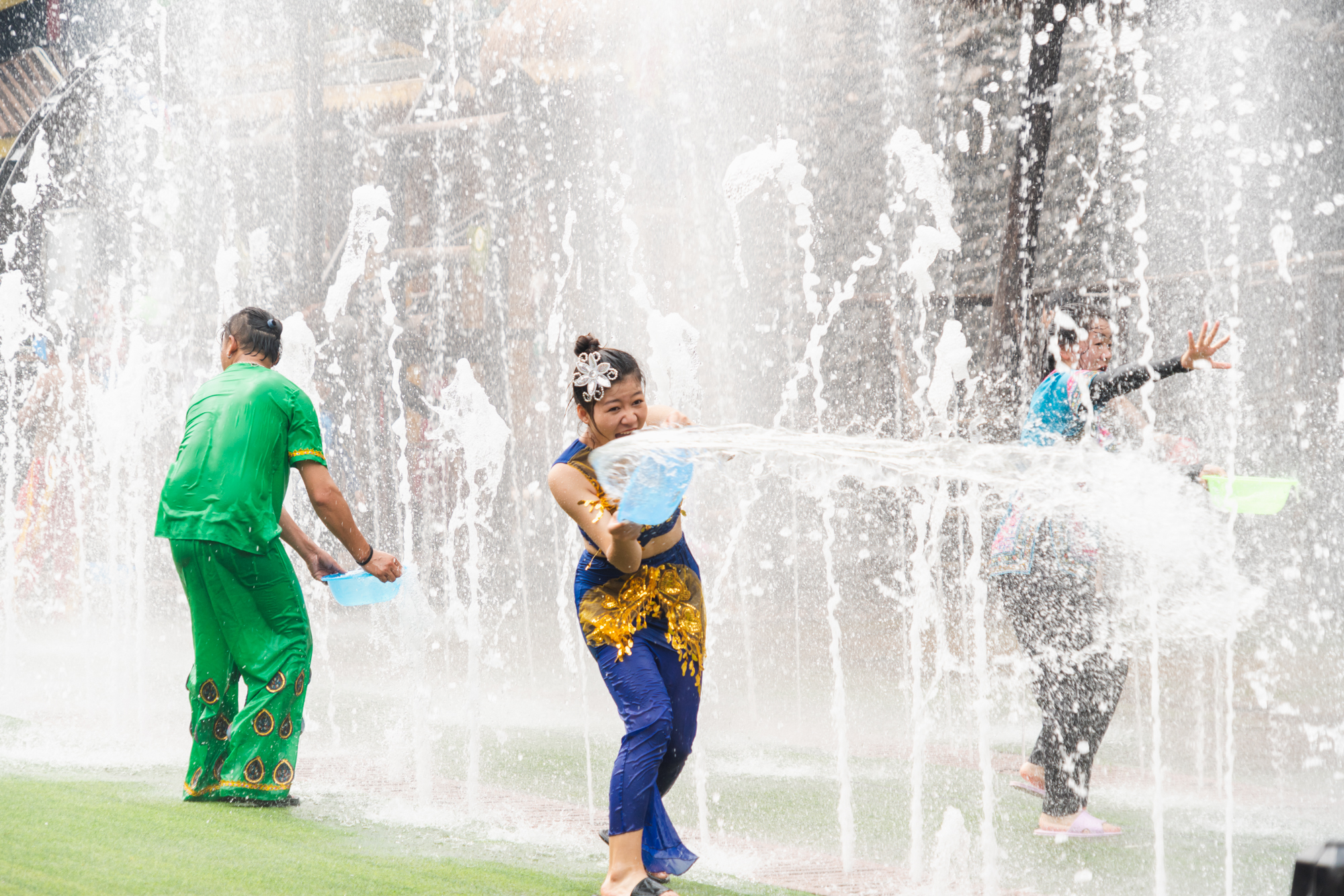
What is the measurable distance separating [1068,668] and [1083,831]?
474 mm

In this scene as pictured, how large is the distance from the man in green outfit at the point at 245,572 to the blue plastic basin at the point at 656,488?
1332 millimetres

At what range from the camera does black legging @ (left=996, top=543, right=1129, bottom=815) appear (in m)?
3.48

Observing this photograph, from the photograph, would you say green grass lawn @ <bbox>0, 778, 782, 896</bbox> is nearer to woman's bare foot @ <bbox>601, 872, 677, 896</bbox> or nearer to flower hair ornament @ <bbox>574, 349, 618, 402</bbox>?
woman's bare foot @ <bbox>601, 872, 677, 896</bbox>

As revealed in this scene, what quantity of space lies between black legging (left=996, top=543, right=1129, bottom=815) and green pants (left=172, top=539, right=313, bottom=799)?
2.16 metres

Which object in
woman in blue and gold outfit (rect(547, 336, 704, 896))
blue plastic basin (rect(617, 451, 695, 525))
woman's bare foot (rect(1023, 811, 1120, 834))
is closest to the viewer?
blue plastic basin (rect(617, 451, 695, 525))

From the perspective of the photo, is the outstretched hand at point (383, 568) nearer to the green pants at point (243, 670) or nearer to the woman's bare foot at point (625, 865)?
the green pants at point (243, 670)

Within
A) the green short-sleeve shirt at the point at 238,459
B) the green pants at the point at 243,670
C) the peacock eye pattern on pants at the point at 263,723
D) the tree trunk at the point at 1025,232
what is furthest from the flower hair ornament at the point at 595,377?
the tree trunk at the point at 1025,232

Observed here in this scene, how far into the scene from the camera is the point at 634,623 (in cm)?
283

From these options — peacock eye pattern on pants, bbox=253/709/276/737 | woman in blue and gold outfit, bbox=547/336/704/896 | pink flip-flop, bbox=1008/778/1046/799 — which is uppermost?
woman in blue and gold outfit, bbox=547/336/704/896

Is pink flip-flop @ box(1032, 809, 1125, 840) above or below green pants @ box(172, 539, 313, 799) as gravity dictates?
below

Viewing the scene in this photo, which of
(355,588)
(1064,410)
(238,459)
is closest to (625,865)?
(355,588)

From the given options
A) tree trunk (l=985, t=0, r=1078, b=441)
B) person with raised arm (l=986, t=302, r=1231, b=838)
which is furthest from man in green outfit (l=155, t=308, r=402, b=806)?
tree trunk (l=985, t=0, r=1078, b=441)

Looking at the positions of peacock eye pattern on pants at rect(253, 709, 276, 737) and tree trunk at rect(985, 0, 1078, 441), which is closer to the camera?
peacock eye pattern on pants at rect(253, 709, 276, 737)

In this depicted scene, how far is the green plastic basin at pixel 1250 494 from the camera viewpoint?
340 cm
